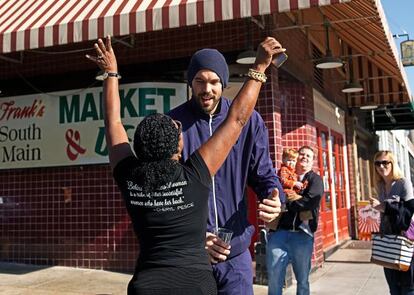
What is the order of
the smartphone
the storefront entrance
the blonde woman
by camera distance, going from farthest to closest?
the storefront entrance, the blonde woman, the smartphone

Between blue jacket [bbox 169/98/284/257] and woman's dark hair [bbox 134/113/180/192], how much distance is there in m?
0.39

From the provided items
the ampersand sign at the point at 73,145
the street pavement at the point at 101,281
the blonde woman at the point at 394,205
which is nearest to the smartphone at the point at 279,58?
the blonde woman at the point at 394,205

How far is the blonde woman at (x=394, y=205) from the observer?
4348mm

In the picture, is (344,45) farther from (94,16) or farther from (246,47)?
(94,16)

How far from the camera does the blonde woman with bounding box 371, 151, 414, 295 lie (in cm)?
435

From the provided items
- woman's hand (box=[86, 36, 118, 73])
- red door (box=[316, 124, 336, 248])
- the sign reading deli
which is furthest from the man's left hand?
red door (box=[316, 124, 336, 248])

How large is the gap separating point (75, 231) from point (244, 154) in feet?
19.9

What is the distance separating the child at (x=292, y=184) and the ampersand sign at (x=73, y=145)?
13.2 ft

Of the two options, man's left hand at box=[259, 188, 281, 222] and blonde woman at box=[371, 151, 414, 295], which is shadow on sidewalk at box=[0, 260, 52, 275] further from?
man's left hand at box=[259, 188, 281, 222]

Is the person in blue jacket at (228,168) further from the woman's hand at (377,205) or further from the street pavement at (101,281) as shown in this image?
the street pavement at (101,281)

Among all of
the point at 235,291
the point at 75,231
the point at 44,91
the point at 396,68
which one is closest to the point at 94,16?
the point at 44,91

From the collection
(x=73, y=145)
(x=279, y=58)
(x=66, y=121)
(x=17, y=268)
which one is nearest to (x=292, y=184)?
(x=279, y=58)

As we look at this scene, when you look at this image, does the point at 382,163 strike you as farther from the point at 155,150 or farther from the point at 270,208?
the point at 155,150

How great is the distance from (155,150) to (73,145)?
6347 millimetres
